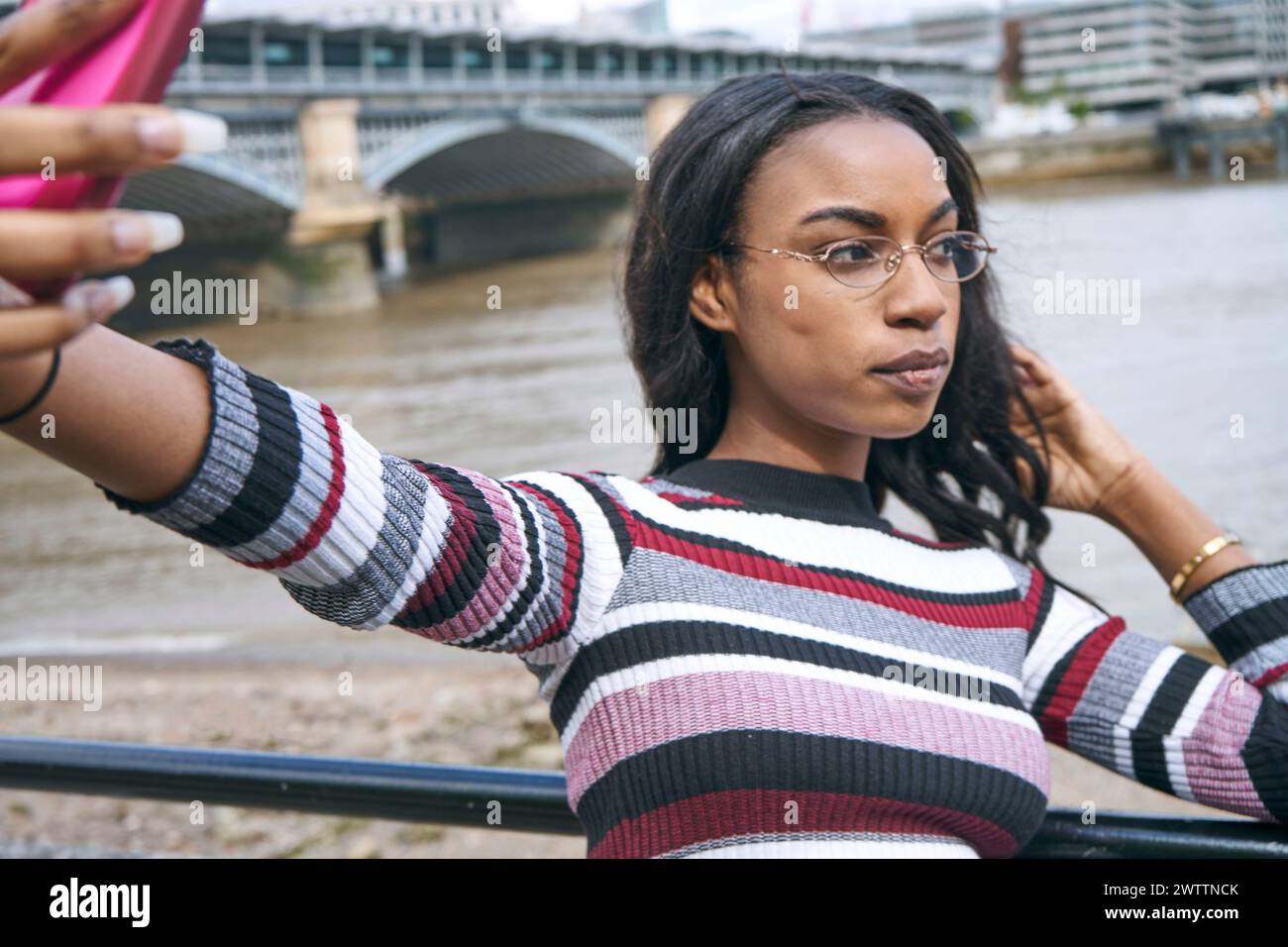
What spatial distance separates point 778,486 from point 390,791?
527 millimetres

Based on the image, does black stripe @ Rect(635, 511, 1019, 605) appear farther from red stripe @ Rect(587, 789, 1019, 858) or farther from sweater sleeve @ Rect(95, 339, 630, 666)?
red stripe @ Rect(587, 789, 1019, 858)

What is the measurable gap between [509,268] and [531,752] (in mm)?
27856

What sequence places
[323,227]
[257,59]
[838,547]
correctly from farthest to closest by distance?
[323,227] → [257,59] → [838,547]

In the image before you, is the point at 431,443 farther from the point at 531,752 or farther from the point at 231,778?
the point at 231,778

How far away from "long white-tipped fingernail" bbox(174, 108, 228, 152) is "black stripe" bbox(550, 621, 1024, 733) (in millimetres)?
692

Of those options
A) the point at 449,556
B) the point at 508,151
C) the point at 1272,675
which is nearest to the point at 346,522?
the point at 449,556

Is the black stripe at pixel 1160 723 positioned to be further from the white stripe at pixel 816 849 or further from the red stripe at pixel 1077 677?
the white stripe at pixel 816 849

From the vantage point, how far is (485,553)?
1158mm

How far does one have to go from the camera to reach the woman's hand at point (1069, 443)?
1.88 meters

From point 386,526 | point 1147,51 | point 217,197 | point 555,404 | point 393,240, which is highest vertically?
point 386,526

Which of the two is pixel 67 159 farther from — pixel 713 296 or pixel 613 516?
pixel 713 296

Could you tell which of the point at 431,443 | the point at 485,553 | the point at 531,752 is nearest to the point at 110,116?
the point at 485,553

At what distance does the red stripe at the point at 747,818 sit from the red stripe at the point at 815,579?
0.69 feet

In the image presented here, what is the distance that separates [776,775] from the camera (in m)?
1.27
